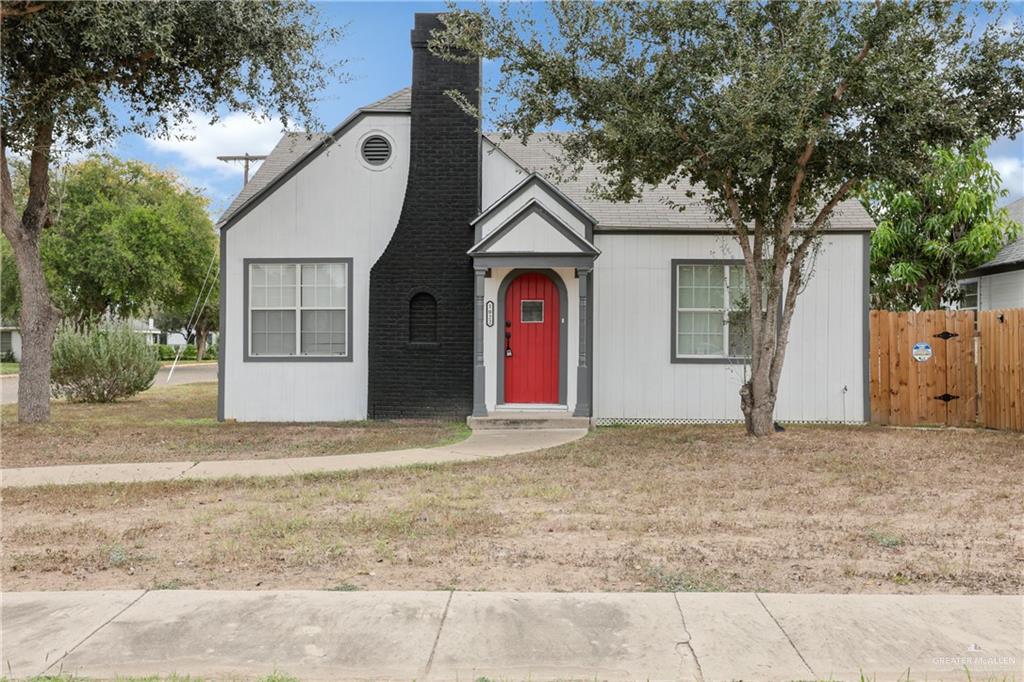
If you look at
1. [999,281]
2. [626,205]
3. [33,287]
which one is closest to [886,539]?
[626,205]

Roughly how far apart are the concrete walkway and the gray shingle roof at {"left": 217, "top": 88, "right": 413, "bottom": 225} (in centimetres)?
1112

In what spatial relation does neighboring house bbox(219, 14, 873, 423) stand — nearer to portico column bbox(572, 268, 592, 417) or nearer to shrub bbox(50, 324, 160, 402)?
portico column bbox(572, 268, 592, 417)

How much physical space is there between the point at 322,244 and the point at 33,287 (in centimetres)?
486

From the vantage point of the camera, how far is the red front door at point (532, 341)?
46.5 ft

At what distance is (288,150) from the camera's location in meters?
17.2

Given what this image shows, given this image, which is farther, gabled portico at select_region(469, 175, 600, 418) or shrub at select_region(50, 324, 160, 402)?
shrub at select_region(50, 324, 160, 402)

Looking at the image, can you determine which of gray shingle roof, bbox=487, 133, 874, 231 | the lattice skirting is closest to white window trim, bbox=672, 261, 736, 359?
gray shingle roof, bbox=487, 133, 874, 231

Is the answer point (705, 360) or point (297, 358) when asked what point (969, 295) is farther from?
point (297, 358)

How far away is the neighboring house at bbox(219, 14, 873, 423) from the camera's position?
558 inches

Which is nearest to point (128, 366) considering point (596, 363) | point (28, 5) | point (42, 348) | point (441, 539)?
point (42, 348)

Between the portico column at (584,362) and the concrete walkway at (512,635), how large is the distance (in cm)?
885

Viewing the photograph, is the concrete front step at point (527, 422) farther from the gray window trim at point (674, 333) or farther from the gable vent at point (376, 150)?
the gable vent at point (376, 150)

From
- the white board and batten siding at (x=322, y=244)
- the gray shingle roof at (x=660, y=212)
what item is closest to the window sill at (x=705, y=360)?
the gray shingle roof at (x=660, y=212)

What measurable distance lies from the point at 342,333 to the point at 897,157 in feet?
31.5
